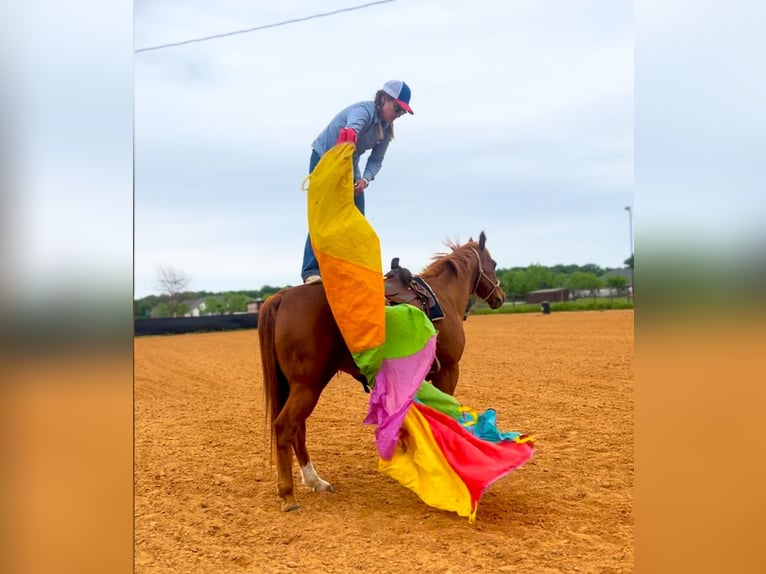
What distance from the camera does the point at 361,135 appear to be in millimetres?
4473

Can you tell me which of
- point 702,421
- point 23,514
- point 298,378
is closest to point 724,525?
point 702,421

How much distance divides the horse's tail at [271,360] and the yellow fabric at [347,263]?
663mm

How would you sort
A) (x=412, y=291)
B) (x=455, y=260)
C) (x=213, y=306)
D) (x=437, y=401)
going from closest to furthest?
(x=437, y=401) → (x=412, y=291) → (x=455, y=260) → (x=213, y=306)

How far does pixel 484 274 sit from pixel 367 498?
245 cm

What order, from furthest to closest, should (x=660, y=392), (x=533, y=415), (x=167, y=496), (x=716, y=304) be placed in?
1. (x=533, y=415)
2. (x=167, y=496)
3. (x=660, y=392)
4. (x=716, y=304)

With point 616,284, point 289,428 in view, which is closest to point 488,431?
point 289,428

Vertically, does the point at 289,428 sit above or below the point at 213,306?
below

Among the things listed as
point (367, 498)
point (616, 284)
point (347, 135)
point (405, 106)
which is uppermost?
point (405, 106)

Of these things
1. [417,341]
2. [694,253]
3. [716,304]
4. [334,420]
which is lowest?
[334,420]

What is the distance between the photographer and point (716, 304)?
3.85ft

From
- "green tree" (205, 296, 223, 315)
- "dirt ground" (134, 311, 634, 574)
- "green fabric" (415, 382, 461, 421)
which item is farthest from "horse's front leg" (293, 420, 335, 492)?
"green tree" (205, 296, 223, 315)

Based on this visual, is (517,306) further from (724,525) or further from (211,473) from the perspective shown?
(724,525)

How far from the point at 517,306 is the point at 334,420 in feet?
103

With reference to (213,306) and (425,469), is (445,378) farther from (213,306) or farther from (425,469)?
(213,306)
